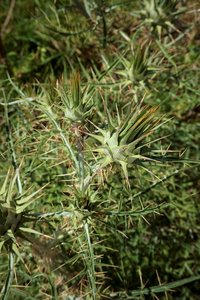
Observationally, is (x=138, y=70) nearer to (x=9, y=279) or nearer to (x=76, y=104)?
(x=76, y=104)

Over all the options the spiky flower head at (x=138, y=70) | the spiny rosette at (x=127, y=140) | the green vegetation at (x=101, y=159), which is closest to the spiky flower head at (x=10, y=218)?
the green vegetation at (x=101, y=159)

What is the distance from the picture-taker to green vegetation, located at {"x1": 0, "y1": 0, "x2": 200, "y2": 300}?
943mm

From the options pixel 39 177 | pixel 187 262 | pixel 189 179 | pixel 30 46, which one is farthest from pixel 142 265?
pixel 30 46

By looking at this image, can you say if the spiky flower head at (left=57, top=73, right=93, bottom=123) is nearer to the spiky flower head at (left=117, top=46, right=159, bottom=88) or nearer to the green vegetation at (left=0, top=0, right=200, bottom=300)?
the green vegetation at (left=0, top=0, right=200, bottom=300)

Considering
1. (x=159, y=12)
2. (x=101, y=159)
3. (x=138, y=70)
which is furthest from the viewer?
(x=159, y=12)

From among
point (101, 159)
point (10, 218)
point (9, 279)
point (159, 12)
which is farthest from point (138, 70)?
point (9, 279)

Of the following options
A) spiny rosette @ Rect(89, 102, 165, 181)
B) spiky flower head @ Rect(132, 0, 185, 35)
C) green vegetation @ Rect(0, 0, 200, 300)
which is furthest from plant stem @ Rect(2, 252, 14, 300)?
spiky flower head @ Rect(132, 0, 185, 35)

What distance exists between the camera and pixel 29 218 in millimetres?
911

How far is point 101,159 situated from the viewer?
95 cm

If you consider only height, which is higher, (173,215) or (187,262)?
(173,215)

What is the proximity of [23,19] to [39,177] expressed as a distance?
1.64 m

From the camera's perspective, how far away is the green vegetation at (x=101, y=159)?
94 centimetres

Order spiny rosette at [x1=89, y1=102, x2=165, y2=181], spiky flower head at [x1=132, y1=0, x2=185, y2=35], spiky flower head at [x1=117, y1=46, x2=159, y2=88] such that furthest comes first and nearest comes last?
spiky flower head at [x1=132, y1=0, x2=185, y2=35] → spiky flower head at [x1=117, y1=46, x2=159, y2=88] → spiny rosette at [x1=89, y1=102, x2=165, y2=181]

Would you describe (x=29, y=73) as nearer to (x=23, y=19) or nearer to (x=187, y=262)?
(x=23, y=19)
